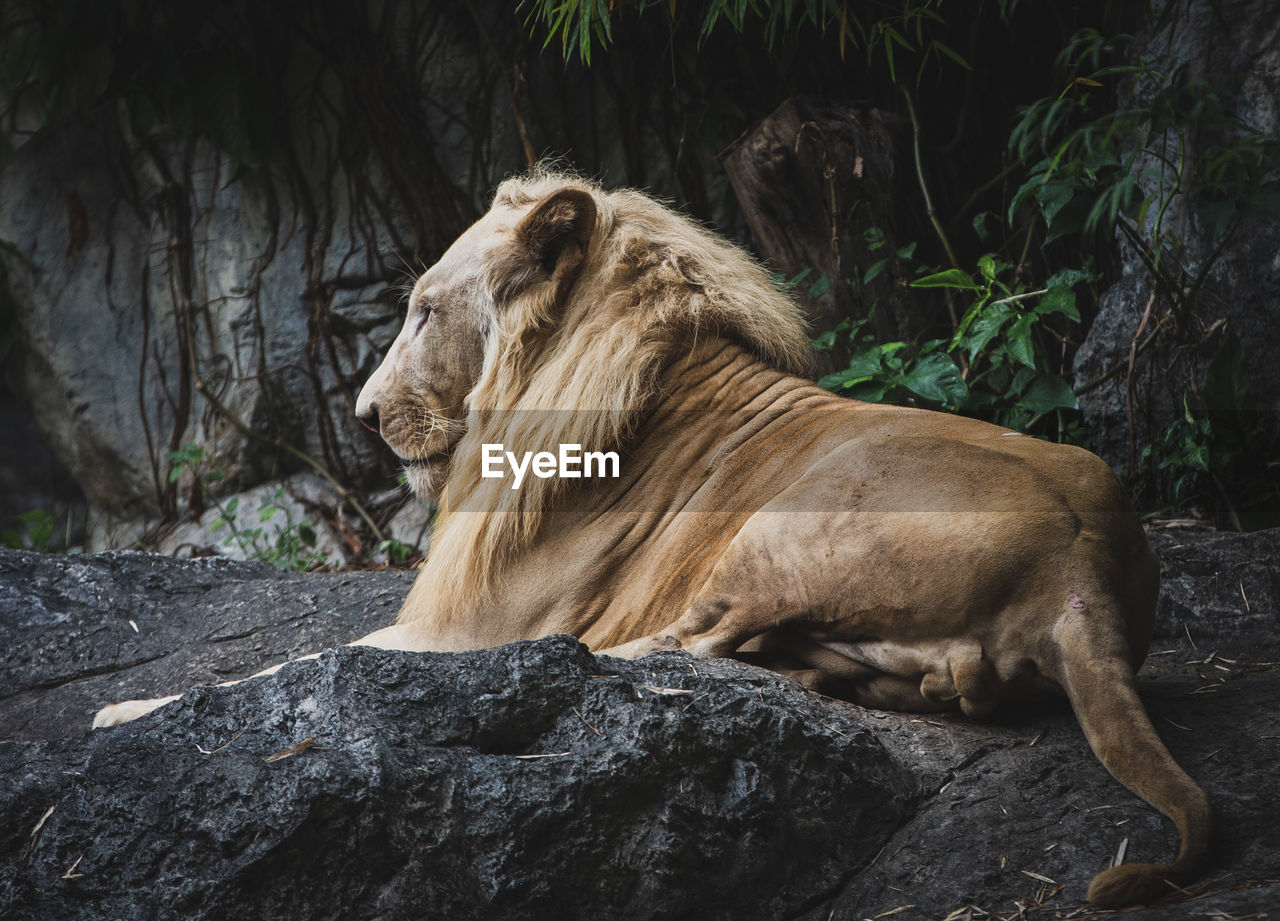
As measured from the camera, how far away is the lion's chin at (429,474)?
2941 mm

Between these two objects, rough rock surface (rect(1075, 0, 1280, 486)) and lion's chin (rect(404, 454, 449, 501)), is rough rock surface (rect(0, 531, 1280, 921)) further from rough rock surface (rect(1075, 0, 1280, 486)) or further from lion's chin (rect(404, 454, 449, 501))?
rough rock surface (rect(1075, 0, 1280, 486))

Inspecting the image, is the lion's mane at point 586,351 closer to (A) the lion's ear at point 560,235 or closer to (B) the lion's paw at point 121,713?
(A) the lion's ear at point 560,235

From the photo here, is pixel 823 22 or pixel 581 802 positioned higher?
pixel 823 22

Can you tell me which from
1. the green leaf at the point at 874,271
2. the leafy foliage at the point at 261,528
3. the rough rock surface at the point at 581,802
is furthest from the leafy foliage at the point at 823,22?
the leafy foliage at the point at 261,528

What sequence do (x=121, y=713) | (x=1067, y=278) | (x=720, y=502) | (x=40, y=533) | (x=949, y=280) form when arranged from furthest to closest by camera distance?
(x=40, y=533)
(x=949, y=280)
(x=1067, y=278)
(x=720, y=502)
(x=121, y=713)

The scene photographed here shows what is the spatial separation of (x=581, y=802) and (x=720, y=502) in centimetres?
108

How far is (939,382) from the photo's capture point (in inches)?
150

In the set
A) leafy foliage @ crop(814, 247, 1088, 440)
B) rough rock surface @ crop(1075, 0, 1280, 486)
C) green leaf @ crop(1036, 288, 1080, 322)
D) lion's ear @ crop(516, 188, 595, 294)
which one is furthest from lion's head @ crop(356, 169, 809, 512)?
rough rock surface @ crop(1075, 0, 1280, 486)

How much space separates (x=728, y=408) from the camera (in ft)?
9.08

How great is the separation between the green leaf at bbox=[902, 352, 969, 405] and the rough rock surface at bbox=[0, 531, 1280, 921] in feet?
5.85

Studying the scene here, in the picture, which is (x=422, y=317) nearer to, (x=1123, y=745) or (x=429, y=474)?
(x=429, y=474)

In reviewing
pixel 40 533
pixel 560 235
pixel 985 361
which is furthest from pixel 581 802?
pixel 40 533

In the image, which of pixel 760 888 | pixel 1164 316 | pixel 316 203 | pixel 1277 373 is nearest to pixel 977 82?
pixel 1164 316

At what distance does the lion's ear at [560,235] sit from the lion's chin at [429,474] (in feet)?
1.90
